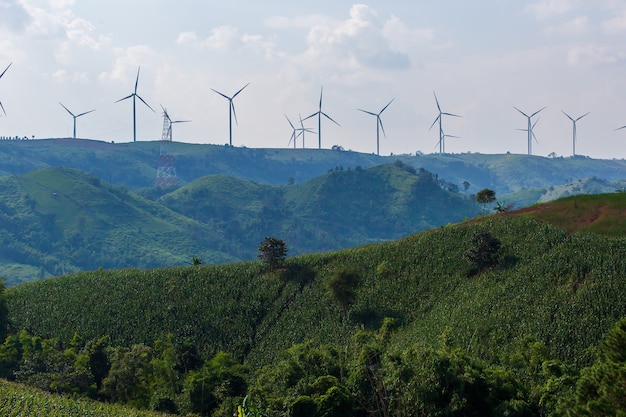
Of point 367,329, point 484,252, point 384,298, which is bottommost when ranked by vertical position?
point 367,329

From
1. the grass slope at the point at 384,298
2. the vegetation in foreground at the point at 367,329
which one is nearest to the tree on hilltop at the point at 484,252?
the vegetation in foreground at the point at 367,329

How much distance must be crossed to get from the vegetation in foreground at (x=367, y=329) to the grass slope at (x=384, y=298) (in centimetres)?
22

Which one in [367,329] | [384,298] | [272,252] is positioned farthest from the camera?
[272,252]

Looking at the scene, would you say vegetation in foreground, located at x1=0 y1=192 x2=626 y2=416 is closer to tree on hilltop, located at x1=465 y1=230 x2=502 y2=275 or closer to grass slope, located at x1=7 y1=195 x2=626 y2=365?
grass slope, located at x1=7 y1=195 x2=626 y2=365

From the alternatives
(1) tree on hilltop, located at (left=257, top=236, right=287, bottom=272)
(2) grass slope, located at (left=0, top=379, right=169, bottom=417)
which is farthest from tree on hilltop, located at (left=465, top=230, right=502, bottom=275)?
(2) grass slope, located at (left=0, top=379, right=169, bottom=417)

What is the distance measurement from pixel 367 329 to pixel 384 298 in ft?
18.6

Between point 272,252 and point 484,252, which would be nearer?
point 484,252

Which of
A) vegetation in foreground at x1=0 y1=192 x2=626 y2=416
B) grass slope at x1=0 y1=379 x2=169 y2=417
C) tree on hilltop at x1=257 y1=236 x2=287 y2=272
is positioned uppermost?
tree on hilltop at x1=257 y1=236 x2=287 y2=272

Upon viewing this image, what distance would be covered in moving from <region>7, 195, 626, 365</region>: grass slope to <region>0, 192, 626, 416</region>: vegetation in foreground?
0.72 feet

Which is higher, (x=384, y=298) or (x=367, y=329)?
(x=384, y=298)

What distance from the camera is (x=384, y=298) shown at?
9944 centimetres

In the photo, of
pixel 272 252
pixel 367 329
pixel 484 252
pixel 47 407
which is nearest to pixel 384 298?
pixel 367 329

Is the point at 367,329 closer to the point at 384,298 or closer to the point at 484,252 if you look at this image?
the point at 384,298

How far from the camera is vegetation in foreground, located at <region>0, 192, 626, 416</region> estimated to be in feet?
222
